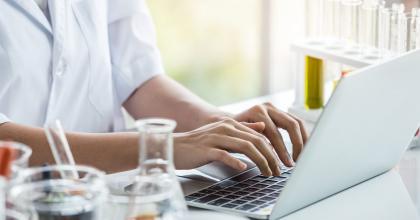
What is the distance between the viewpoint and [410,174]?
1.70m

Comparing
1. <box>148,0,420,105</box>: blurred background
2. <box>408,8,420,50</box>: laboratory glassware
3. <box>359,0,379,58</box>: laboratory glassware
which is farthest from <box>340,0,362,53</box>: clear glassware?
<box>148,0,420,105</box>: blurred background

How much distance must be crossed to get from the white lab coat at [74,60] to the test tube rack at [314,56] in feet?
1.16

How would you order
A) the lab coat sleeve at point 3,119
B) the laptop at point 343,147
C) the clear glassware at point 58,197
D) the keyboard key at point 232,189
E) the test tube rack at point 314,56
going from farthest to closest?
the test tube rack at point 314,56 → the lab coat sleeve at point 3,119 → the keyboard key at point 232,189 → the laptop at point 343,147 → the clear glassware at point 58,197

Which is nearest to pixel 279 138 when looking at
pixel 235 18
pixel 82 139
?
pixel 82 139

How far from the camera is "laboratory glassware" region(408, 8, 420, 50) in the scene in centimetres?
197

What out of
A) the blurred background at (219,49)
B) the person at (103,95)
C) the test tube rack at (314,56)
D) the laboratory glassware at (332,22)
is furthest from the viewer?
the blurred background at (219,49)

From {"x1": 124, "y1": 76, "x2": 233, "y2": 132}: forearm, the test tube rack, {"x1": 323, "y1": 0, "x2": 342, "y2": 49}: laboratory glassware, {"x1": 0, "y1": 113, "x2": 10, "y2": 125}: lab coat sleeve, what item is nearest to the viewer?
{"x1": 0, "y1": 113, "x2": 10, "y2": 125}: lab coat sleeve

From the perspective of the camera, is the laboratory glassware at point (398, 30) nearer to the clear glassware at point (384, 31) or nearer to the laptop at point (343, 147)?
the clear glassware at point (384, 31)

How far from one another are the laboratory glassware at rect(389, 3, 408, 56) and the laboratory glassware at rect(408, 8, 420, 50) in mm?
15

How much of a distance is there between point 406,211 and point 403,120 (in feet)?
0.53

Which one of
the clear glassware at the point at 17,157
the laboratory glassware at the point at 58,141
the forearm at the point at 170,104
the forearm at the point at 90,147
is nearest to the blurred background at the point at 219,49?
the forearm at the point at 170,104

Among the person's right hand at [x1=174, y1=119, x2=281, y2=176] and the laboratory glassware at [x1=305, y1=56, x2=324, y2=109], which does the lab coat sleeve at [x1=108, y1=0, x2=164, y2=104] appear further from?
the person's right hand at [x1=174, y1=119, x2=281, y2=176]

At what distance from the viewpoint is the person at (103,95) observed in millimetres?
1570

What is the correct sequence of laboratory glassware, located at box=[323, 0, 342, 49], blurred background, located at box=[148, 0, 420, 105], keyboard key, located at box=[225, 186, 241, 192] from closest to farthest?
keyboard key, located at box=[225, 186, 241, 192], laboratory glassware, located at box=[323, 0, 342, 49], blurred background, located at box=[148, 0, 420, 105]
